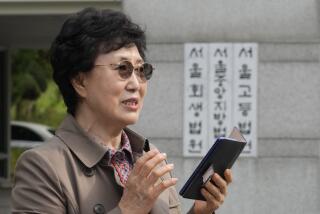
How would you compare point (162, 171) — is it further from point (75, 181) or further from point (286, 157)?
point (286, 157)

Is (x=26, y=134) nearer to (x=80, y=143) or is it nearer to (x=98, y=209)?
(x=80, y=143)

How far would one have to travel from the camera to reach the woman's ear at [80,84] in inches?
103

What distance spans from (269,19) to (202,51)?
67 centimetres

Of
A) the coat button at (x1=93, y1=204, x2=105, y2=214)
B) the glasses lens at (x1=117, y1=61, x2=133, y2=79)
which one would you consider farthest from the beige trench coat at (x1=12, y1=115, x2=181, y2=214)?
the glasses lens at (x1=117, y1=61, x2=133, y2=79)

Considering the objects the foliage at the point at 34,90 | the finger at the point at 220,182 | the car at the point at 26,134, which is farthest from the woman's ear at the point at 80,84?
the foliage at the point at 34,90

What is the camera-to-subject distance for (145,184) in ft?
7.70

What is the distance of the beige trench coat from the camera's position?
240 centimetres

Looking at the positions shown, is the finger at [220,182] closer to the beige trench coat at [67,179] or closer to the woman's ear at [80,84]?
the beige trench coat at [67,179]

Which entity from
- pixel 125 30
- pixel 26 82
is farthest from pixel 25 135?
pixel 125 30

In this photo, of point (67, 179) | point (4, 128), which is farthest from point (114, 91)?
point (4, 128)

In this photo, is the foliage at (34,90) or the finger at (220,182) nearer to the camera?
the finger at (220,182)

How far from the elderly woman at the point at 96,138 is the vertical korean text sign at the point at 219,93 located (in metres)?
4.86

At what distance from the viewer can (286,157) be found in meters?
7.54

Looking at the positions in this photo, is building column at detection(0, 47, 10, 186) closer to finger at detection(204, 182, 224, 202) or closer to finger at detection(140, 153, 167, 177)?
finger at detection(204, 182, 224, 202)
